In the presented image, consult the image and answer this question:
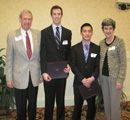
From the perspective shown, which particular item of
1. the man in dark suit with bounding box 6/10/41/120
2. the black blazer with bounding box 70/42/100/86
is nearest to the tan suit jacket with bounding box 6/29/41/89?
the man in dark suit with bounding box 6/10/41/120

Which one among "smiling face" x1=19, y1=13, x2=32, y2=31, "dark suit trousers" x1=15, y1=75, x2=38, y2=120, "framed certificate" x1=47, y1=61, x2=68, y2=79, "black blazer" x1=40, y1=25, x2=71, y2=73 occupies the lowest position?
"dark suit trousers" x1=15, y1=75, x2=38, y2=120

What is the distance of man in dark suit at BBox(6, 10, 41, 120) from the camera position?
1.92 metres

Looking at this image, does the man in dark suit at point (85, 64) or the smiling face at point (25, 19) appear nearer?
the smiling face at point (25, 19)

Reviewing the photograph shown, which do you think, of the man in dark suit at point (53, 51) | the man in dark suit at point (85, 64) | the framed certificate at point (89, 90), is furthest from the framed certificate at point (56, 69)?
the framed certificate at point (89, 90)

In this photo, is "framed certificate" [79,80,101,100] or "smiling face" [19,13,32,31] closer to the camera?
"smiling face" [19,13,32,31]

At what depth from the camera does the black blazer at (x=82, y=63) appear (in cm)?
208

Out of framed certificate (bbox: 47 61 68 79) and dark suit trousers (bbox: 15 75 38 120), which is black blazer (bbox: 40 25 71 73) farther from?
dark suit trousers (bbox: 15 75 38 120)

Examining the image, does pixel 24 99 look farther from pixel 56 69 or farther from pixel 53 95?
pixel 56 69

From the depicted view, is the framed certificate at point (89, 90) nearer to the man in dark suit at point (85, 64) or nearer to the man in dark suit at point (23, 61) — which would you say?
the man in dark suit at point (85, 64)

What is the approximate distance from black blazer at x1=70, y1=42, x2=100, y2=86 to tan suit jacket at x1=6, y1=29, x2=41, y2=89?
0.59 m

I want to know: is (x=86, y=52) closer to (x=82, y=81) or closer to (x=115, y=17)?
(x=82, y=81)

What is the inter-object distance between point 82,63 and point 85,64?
0.05m

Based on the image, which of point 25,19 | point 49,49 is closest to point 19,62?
point 49,49

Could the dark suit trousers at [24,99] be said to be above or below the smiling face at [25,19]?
below
